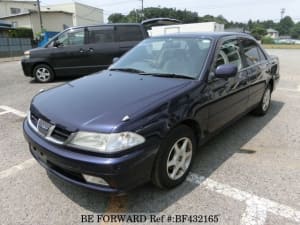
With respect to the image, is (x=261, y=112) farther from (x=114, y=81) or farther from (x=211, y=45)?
(x=114, y=81)

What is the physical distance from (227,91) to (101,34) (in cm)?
585

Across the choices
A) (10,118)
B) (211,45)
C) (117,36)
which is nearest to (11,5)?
(117,36)

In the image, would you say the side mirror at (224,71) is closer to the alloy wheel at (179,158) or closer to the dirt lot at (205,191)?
the alloy wheel at (179,158)

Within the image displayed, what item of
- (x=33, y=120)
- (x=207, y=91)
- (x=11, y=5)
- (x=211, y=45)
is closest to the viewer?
(x=33, y=120)

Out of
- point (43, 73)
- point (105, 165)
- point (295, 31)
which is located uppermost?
point (295, 31)

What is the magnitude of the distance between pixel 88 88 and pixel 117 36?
18.8ft

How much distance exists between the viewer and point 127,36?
815 cm

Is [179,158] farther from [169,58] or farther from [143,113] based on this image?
[169,58]

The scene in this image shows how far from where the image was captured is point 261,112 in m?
4.62

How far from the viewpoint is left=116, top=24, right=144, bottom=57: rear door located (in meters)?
8.05

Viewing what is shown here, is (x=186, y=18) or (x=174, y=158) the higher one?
(x=186, y=18)

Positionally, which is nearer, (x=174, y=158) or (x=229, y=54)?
(x=174, y=158)

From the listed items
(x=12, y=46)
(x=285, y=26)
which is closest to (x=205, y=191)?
(x=12, y=46)

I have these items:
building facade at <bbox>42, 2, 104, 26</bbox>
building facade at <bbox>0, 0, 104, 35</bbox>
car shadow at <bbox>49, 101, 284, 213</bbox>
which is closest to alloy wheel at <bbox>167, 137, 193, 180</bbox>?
car shadow at <bbox>49, 101, 284, 213</bbox>
